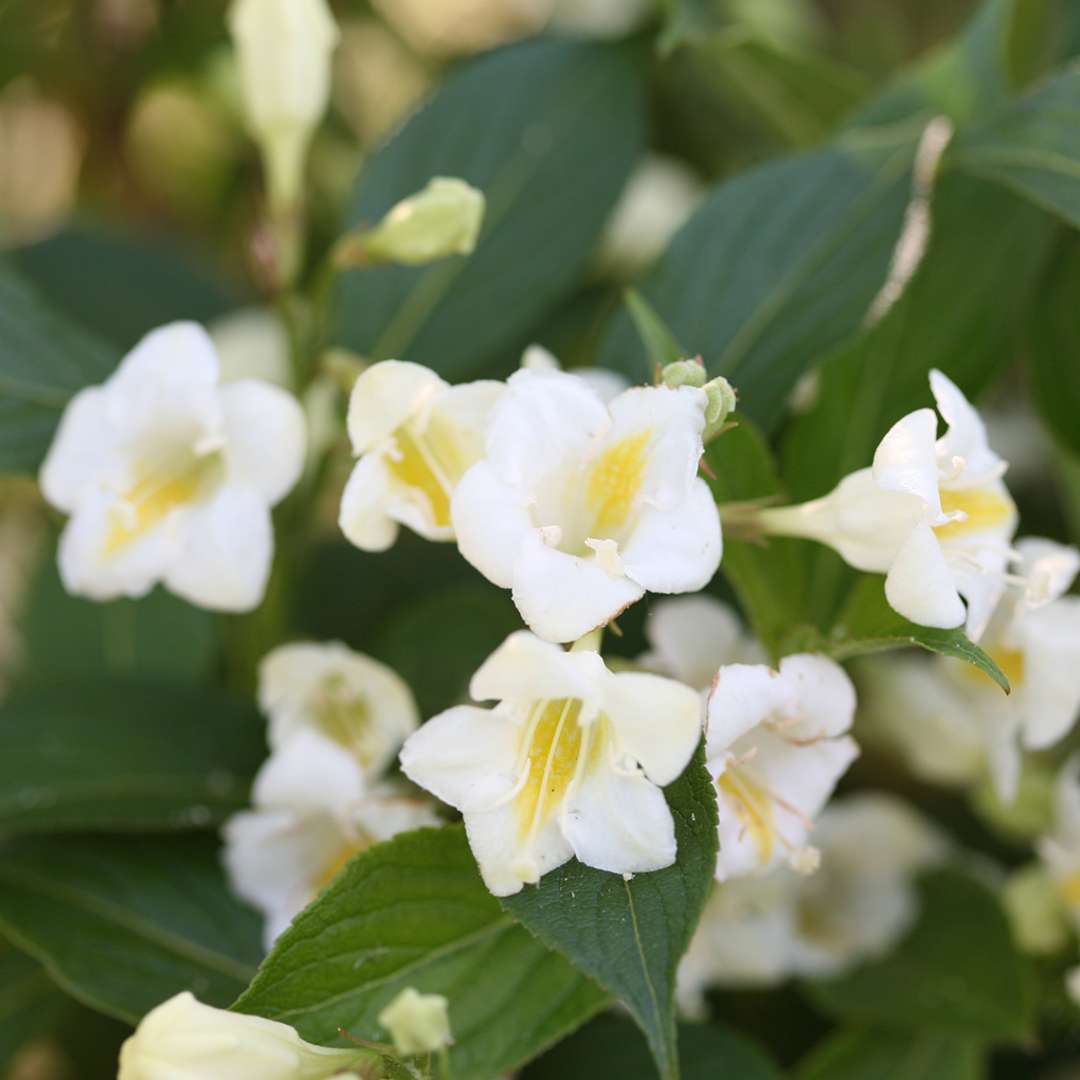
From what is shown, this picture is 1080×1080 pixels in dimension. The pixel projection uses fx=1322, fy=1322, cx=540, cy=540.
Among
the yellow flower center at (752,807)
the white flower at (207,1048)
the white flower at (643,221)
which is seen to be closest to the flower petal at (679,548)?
the yellow flower center at (752,807)

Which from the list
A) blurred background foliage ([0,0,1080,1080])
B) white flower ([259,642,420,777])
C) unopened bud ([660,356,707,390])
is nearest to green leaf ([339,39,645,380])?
blurred background foliage ([0,0,1080,1080])

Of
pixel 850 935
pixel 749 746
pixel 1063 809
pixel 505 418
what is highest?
pixel 505 418

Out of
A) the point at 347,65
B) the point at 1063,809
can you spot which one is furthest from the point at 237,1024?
the point at 347,65

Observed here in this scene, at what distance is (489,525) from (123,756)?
37 centimetres

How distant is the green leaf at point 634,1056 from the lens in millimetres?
679

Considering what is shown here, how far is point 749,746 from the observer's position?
0.55 m

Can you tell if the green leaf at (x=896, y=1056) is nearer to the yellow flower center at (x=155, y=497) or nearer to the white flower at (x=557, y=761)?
the white flower at (x=557, y=761)

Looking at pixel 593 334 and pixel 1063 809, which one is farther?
pixel 593 334

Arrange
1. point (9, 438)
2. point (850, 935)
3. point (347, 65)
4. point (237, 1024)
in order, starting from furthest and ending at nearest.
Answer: point (347, 65)
point (850, 935)
point (9, 438)
point (237, 1024)

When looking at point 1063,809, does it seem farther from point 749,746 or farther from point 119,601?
point 119,601

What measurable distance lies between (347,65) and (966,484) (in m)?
1.00

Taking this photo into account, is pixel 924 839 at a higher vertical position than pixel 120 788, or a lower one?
lower

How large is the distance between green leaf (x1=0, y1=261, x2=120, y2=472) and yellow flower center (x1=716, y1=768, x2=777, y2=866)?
39 cm

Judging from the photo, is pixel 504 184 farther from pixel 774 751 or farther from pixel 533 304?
pixel 774 751
